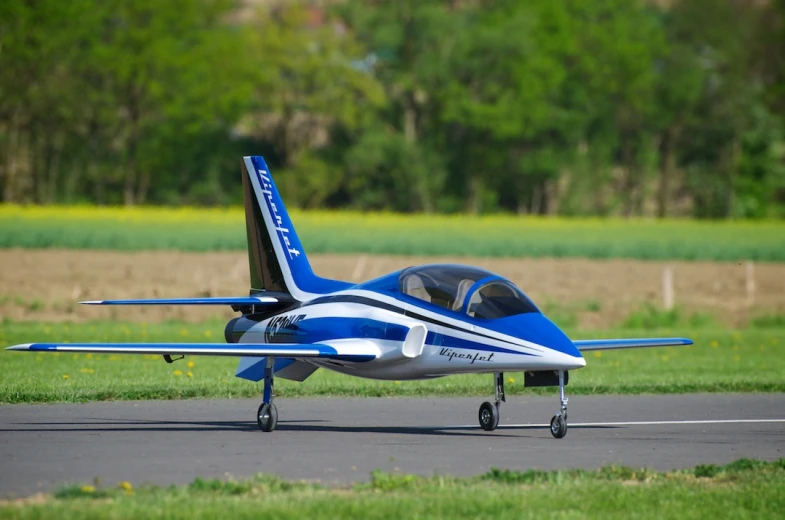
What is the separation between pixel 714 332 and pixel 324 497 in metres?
25.1

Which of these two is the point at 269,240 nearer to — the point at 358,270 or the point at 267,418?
the point at 267,418

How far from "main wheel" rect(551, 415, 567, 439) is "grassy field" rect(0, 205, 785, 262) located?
127ft

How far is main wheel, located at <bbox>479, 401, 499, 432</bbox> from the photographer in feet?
53.6

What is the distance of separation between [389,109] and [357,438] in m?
90.7

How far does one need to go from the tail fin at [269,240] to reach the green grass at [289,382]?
227 cm

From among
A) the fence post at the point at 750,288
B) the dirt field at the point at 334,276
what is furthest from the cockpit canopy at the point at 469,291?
the fence post at the point at 750,288

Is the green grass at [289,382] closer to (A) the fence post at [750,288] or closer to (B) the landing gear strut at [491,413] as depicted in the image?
(B) the landing gear strut at [491,413]

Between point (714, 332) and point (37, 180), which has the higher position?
point (37, 180)

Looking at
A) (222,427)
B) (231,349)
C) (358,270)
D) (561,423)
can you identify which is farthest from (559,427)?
(358,270)

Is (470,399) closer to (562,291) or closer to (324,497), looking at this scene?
(324,497)

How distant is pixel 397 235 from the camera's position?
6419 centimetres

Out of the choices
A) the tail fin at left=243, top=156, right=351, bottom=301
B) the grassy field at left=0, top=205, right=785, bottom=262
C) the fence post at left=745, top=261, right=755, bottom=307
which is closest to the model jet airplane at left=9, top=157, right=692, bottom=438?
the tail fin at left=243, top=156, right=351, bottom=301

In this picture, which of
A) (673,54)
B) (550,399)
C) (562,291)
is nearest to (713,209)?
(673,54)

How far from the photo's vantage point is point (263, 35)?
96.9 metres
